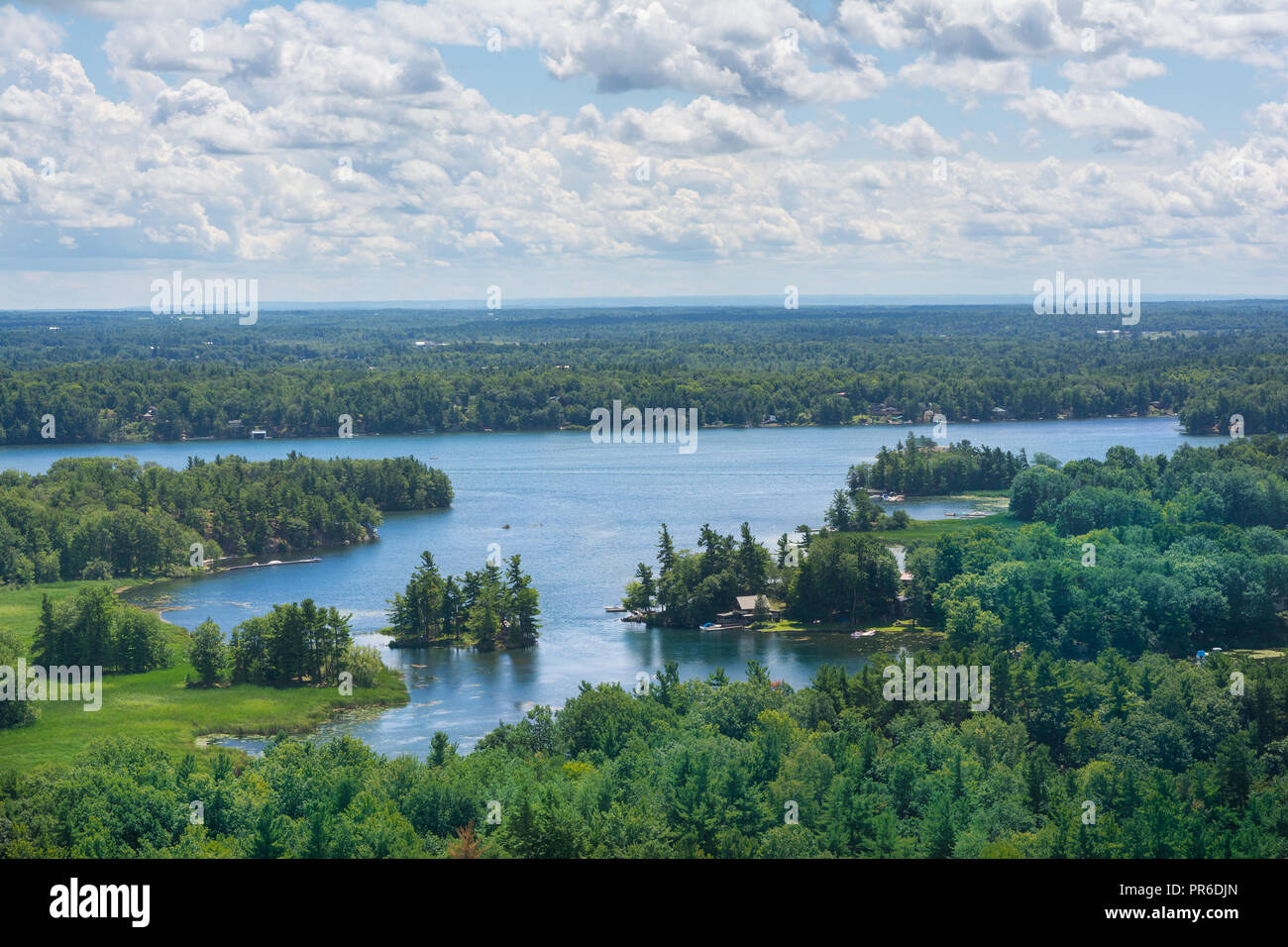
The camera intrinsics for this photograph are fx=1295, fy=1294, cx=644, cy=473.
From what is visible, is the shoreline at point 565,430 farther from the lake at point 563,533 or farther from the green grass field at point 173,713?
the green grass field at point 173,713

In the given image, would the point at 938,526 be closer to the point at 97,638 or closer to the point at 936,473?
the point at 936,473

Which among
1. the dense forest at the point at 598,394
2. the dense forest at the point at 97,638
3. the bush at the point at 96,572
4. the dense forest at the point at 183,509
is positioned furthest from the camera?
the dense forest at the point at 598,394

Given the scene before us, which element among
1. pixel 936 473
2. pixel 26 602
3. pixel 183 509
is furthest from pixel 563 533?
pixel 936 473

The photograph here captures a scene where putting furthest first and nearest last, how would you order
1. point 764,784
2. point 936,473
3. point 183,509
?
point 936,473 → point 183,509 → point 764,784

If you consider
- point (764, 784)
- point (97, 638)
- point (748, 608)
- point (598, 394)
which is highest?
point (598, 394)

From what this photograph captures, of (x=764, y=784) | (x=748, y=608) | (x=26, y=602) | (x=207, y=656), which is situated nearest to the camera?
(x=764, y=784)

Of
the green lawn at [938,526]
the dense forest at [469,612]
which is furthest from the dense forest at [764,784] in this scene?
the green lawn at [938,526]
